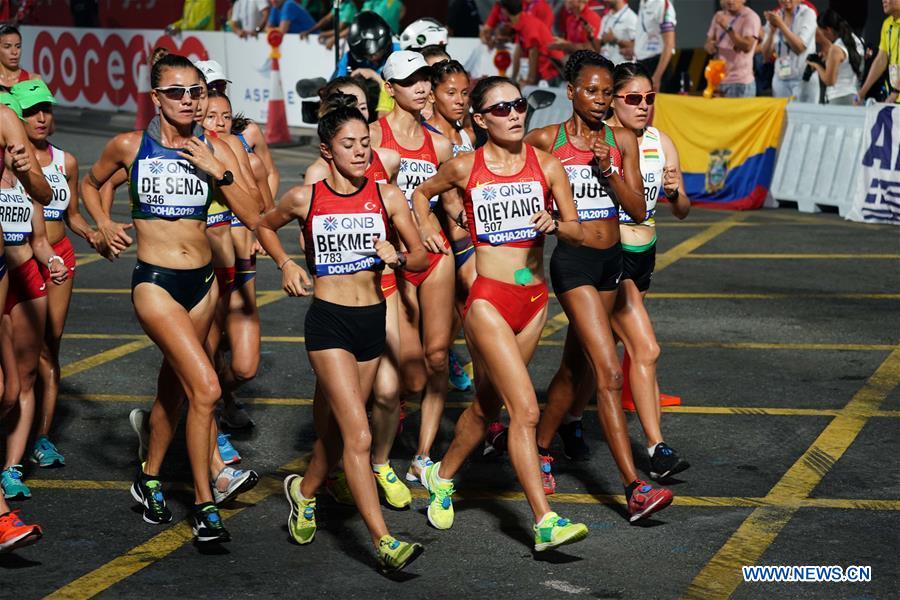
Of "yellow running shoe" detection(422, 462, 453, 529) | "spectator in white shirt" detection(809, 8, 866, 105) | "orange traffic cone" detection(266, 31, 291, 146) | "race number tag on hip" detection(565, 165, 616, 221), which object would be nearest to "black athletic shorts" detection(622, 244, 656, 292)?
"race number tag on hip" detection(565, 165, 616, 221)

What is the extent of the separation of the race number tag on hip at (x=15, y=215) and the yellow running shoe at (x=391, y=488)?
2298mm

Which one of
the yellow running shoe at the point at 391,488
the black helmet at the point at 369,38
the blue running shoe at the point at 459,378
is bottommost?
the blue running shoe at the point at 459,378

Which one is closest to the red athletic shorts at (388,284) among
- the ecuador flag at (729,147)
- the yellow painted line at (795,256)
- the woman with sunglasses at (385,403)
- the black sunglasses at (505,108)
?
the woman with sunglasses at (385,403)

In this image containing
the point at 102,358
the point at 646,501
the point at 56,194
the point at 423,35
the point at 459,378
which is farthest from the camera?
the point at 423,35

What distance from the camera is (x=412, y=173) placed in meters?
8.55

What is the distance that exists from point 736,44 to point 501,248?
12.3m

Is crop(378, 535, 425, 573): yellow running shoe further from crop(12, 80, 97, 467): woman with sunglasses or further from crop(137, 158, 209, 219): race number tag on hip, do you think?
crop(12, 80, 97, 467): woman with sunglasses

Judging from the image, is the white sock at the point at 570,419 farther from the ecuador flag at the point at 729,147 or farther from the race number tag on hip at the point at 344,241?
the ecuador flag at the point at 729,147

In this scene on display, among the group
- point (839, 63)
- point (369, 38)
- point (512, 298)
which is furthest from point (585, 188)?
point (839, 63)

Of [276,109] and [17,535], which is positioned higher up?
[276,109]

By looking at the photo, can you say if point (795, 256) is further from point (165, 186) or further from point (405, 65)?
point (165, 186)

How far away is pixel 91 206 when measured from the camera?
7.83 meters

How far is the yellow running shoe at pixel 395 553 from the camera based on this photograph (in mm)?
6418

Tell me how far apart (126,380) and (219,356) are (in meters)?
1.54
